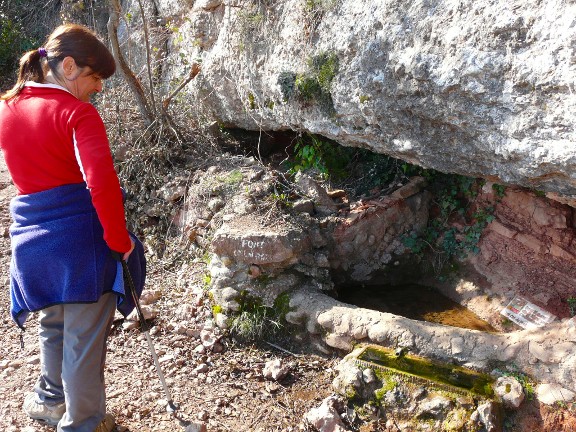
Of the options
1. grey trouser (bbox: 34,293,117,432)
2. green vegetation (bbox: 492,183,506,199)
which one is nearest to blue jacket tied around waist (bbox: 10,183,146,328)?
grey trouser (bbox: 34,293,117,432)

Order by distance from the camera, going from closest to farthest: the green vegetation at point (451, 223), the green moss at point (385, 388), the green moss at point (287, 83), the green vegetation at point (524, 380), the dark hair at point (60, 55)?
1. the dark hair at point (60, 55)
2. the green vegetation at point (524, 380)
3. the green moss at point (385, 388)
4. the green moss at point (287, 83)
5. the green vegetation at point (451, 223)

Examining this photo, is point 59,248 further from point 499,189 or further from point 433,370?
point 499,189

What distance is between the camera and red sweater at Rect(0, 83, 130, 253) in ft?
7.99

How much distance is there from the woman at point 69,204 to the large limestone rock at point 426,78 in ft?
6.03

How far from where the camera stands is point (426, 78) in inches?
132

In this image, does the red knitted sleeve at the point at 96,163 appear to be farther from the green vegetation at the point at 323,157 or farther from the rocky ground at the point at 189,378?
the green vegetation at the point at 323,157

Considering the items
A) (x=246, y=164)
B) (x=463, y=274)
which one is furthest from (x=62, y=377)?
(x=463, y=274)

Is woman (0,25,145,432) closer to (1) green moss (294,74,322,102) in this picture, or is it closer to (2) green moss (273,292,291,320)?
(2) green moss (273,292,291,320)

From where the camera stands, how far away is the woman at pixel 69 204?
2.48 m

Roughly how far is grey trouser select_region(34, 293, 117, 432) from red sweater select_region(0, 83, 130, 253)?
1.24 feet

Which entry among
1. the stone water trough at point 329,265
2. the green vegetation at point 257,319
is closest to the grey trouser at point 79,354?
the green vegetation at point 257,319

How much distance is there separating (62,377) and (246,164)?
2886 mm

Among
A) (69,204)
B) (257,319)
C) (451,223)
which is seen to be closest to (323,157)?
(451,223)

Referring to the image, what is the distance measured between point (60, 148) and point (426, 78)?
6.86ft
